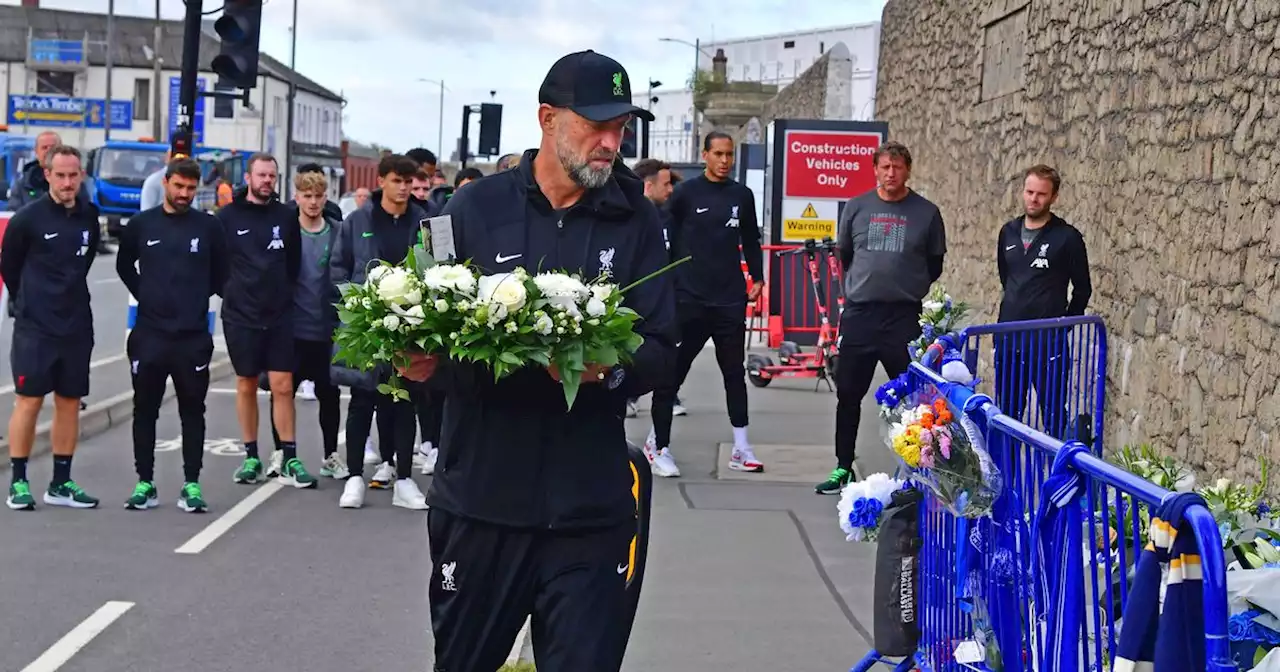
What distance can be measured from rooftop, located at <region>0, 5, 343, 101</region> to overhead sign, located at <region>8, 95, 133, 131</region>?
14.2 ft

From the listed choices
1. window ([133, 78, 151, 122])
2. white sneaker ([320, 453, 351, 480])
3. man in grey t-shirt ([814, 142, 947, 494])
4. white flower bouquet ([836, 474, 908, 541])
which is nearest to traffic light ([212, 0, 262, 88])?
white sneaker ([320, 453, 351, 480])

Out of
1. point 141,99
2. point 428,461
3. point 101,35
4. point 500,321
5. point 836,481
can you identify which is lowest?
point 428,461

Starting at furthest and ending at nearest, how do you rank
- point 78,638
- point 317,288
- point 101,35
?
point 101,35 → point 317,288 → point 78,638

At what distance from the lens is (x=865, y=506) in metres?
5.73

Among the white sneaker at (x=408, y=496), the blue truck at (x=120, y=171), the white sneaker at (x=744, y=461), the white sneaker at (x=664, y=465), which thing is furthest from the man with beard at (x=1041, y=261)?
the blue truck at (x=120, y=171)

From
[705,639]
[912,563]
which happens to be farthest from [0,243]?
[912,563]

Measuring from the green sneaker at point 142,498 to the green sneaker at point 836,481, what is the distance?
3.96 metres

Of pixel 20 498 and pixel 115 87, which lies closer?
pixel 20 498

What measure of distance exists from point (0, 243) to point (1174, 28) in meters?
6.78

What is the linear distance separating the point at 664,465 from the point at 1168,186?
3.61 metres

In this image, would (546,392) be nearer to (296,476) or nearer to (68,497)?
(68,497)

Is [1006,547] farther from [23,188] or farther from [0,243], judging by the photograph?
[23,188]

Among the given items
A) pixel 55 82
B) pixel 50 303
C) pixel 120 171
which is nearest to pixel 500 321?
pixel 50 303

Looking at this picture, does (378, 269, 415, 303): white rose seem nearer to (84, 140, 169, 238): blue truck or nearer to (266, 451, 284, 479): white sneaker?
(266, 451, 284, 479): white sneaker
